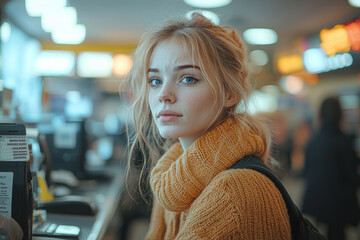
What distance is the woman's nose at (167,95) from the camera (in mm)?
1117

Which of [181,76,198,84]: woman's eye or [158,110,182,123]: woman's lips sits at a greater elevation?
[181,76,198,84]: woman's eye

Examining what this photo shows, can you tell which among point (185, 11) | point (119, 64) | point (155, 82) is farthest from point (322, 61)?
point (155, 82)

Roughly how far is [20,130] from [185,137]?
601 millimetres

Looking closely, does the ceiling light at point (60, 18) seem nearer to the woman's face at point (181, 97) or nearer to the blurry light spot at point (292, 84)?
the woman's face at point (181, 97)

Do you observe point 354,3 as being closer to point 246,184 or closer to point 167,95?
point 167,95

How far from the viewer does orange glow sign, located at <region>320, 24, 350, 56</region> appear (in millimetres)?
4805

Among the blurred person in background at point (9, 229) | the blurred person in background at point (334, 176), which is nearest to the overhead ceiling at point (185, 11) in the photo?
the blurred person in background at point (334, 176)

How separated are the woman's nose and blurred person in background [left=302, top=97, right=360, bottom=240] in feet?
7.35

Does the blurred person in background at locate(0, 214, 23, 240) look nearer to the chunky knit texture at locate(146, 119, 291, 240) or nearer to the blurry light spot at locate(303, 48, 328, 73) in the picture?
the chunky knit texture at locate(146, 119, 291, 240)

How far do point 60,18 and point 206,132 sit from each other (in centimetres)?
376

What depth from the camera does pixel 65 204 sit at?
1.70 meters

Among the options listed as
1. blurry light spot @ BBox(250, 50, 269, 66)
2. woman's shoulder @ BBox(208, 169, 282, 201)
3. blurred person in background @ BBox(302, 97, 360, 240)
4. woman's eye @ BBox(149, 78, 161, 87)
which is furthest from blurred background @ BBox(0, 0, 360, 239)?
woman's shoulder @ BBox(208, 169, 282, 201)

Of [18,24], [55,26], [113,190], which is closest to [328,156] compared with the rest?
[113,190]

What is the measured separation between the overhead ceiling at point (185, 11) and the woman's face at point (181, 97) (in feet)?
10.9
